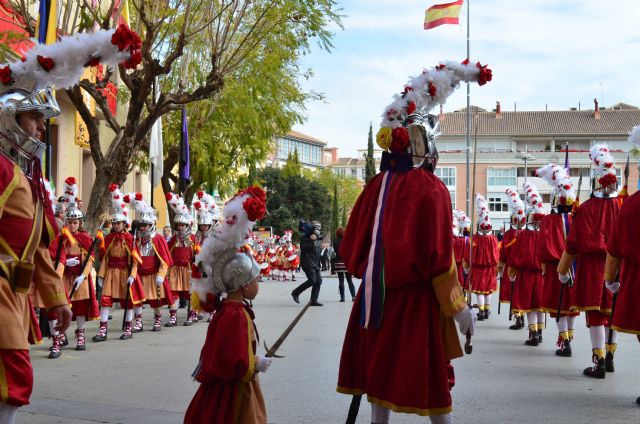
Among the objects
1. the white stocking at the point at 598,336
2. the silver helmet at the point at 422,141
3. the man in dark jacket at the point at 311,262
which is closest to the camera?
the silver helmet at the point at 422,141

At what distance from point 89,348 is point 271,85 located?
11.1 m

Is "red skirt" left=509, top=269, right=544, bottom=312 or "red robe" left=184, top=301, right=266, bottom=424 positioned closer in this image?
"red robe" left=184, top=301, right=266, bottom=424

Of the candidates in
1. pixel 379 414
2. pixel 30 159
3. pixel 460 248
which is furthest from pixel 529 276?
pixel 30 159

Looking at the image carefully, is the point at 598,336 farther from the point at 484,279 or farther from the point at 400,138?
the point at 484,279

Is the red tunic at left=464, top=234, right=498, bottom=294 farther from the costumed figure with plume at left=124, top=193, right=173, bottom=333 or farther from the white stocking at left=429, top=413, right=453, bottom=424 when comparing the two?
the white stocking at left=429, top=413, right=453, bottom=424

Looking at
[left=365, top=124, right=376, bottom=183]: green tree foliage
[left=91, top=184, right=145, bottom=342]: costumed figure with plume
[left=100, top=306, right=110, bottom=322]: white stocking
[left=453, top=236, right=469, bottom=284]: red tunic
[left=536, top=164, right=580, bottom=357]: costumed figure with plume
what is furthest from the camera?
[left=365, top=124, right=376, bottom=183]: green tree foliage

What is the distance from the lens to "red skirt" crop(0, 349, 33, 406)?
14.8 ft

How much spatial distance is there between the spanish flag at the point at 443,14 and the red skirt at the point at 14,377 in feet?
58.3

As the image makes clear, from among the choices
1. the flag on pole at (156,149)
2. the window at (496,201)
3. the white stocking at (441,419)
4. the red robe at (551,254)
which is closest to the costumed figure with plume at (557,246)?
the red robe at (551,254)

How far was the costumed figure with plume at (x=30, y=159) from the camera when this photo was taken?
15.9 ft

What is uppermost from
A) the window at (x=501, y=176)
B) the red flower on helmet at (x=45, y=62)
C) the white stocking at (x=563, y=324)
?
the window at (x=501, y=176)

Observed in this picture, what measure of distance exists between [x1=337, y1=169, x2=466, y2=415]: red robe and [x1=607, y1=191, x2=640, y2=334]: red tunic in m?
2.44

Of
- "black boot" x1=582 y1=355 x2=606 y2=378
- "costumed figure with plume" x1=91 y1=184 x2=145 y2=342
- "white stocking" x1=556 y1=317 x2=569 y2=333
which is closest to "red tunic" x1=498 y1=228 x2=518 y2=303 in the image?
"white stocking" x1=556 y1=317 x2=569 y2=333

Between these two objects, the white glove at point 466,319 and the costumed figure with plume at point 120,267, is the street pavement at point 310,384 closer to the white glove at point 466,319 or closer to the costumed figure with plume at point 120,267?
the costumed figure with plume at point 120,267
